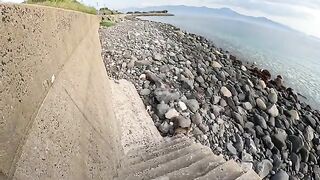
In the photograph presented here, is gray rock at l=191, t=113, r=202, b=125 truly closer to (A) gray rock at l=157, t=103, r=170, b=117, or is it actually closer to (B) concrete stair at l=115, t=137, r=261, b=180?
(A) gray rock at l=157, t=103, r=170, b=117

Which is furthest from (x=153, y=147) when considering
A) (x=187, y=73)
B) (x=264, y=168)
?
(x=187, y=73)

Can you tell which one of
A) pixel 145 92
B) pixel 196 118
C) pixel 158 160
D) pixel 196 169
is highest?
pixel 196 169

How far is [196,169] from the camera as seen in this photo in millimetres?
4199

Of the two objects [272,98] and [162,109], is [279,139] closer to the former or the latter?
[162,109]

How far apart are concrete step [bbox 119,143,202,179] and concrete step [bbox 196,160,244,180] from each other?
670 mm

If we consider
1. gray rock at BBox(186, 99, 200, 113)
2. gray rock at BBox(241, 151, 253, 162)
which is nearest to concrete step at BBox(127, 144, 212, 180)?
gray rock at BBox(241, 151, 253, 162)

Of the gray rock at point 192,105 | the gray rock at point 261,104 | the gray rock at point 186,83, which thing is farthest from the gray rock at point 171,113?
the gray rock at point 261,104

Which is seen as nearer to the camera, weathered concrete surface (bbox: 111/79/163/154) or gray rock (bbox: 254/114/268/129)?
weathered concrete surface (bbox: 111/79/163/154)

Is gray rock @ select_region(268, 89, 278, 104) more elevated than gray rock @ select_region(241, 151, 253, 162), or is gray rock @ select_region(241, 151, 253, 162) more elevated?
gray rock @ select_region(241, 151, 253, 162)

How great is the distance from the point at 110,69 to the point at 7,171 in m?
7.76

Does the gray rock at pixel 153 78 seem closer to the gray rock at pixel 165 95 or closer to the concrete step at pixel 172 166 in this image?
the gray rock at pixel 165 95

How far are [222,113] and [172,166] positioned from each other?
520 centimetres

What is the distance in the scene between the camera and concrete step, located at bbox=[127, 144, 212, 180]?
4.08m

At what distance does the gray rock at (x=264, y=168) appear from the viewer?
25.1 feet
